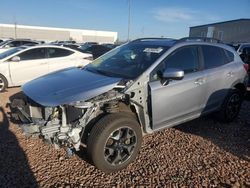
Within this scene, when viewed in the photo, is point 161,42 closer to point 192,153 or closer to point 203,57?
point 203,57

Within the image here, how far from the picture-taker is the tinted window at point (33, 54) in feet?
30.2

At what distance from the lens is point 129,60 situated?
15.6ft

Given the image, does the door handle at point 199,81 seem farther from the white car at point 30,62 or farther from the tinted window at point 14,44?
the tinted window at point 14,44

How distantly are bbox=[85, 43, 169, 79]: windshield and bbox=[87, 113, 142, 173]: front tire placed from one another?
0.77 metres

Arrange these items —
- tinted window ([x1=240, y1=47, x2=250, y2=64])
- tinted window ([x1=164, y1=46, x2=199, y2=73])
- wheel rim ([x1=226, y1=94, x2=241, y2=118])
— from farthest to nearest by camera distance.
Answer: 1. tinted window ([x1=240, y1=47, x2=250, y2=64])
2. wheel rim ([x1=226, y1=94, x2=241, y2=118])
3. tinted window ([x1=164, y1=46, x2=199, y2=73])

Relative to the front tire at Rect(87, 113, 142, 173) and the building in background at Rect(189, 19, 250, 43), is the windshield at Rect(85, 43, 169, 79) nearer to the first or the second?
the front tire at Rect(87, 113, 142, 173)

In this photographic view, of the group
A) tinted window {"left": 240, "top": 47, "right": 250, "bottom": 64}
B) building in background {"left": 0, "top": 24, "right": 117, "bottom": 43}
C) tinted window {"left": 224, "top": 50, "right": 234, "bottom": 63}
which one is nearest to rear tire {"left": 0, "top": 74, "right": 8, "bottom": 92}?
tinted window {"left": 224, "top": 50, "right": 234, "bottom": 63}

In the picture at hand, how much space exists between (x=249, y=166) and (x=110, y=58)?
117 inches

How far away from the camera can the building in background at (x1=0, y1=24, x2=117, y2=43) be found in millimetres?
75312

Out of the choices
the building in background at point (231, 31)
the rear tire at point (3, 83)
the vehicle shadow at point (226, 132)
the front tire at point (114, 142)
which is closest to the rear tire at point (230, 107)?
the vehicle shadow at point (226, 132)

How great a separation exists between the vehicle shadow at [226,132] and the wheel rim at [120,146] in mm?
1796

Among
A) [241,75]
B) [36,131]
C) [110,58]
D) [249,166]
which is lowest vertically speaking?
[249,166]

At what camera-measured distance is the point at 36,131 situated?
3.56 metres

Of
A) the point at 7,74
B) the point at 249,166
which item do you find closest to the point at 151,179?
the point at 249,166
